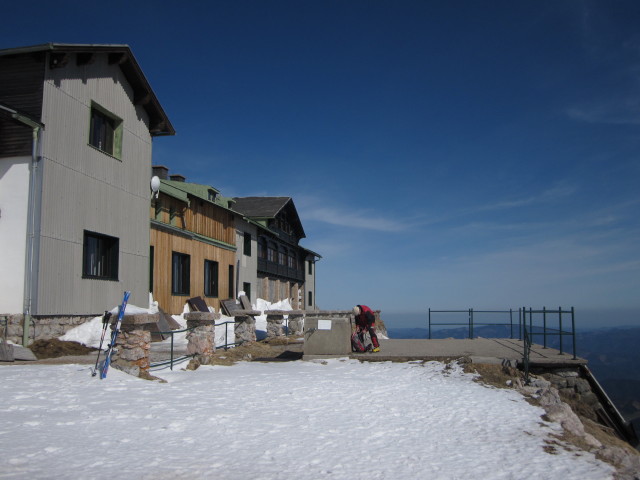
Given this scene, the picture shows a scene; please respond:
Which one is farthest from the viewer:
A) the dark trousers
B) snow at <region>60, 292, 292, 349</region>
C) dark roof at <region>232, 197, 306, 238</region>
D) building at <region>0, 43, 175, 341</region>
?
dark roof at <region>232, 197, 306, 238</region>

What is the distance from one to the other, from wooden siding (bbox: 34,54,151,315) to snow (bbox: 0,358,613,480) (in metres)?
4.40

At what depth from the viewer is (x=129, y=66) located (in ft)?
57.8

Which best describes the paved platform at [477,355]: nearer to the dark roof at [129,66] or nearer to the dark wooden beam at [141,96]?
the dark roof at [129,66]

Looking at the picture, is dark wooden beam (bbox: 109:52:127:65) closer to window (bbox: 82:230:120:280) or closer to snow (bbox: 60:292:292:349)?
window (bbox: 82:230:120:280)

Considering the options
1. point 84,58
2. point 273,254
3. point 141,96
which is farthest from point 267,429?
point 273,254

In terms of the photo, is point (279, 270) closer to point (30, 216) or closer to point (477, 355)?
point (30, 216)

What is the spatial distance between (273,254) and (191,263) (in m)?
14.4

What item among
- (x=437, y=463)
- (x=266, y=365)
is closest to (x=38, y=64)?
(x=266, y=365)

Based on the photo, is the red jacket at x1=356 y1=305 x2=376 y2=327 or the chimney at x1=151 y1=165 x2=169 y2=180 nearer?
the red jacket at x1=356 y1=305 x2=376 y2=327

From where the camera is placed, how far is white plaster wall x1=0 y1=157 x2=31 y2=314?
1354 cm

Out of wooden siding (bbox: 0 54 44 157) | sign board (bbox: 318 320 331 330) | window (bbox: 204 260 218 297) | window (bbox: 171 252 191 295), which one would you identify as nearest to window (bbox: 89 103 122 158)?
wooden siding (bbox: 0 54 44 157)

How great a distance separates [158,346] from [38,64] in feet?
27.0

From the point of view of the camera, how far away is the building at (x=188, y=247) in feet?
72.7

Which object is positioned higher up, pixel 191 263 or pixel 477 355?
pixel 191 263
